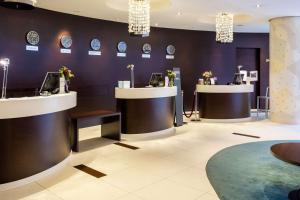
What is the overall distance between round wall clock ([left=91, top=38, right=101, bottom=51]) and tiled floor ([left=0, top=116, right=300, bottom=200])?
8.74 ft

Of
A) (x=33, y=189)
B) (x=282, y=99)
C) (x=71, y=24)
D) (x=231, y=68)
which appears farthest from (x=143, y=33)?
(x=231, y=68)

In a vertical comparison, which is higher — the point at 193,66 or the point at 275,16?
the point at 275,16

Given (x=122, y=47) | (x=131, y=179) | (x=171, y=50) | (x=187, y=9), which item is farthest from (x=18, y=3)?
(x=171, y=50)

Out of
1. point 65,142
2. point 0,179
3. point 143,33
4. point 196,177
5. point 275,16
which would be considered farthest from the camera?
point 275,16

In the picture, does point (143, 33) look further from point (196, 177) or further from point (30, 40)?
point (196, 177)

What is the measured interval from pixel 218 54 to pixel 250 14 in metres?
3.13

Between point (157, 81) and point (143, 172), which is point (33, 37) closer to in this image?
point (157, 81)

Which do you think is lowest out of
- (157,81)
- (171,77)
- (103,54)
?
(157,81)

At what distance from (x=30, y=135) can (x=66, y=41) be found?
4.10 m

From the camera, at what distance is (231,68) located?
10656 mm

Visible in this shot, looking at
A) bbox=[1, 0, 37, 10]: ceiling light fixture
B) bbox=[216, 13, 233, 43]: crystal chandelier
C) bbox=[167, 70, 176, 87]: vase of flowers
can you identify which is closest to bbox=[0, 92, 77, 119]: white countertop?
bbox=[1, 0, 37, 10]: ceiling light fixture

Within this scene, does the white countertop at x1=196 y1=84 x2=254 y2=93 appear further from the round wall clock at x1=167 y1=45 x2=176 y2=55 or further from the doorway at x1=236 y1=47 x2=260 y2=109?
the doorway at x1=236 y1=47 x2=260 y2=109

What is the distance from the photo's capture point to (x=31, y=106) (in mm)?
3475

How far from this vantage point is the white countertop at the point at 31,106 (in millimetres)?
3215
